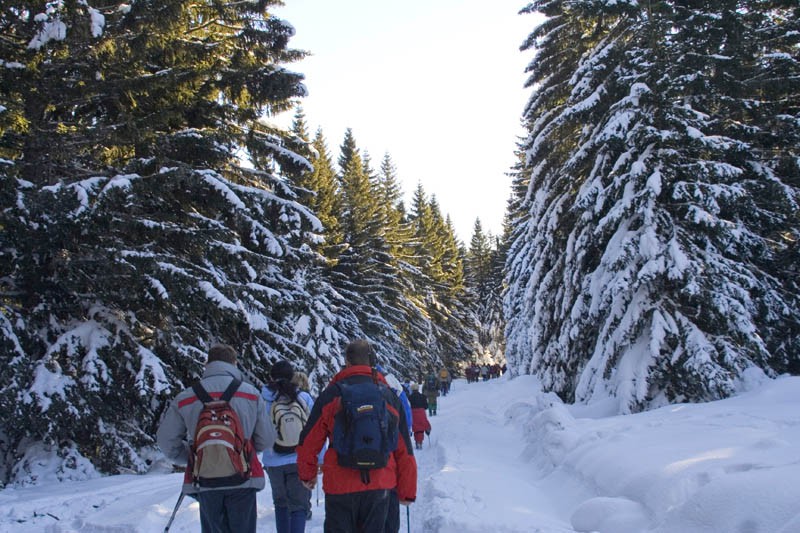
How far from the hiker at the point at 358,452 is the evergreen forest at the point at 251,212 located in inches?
310

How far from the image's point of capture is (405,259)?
45375 millimetres

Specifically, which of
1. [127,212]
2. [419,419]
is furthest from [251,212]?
[419,419]

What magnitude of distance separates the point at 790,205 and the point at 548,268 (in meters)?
7.03

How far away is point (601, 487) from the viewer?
25.4 ft

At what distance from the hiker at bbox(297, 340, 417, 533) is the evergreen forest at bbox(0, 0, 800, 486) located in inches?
310

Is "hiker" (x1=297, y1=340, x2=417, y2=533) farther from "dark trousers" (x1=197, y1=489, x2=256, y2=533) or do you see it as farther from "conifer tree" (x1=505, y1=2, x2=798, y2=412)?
"conifer tree" (x1=505, y1=2, x2=798, y2=412)

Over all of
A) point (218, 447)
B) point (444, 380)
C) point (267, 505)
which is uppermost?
point (218, 447)

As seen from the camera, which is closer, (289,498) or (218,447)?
(218,447)

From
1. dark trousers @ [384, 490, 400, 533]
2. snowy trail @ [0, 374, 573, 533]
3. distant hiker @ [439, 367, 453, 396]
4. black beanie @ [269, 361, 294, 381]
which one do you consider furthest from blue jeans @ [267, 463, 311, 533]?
Result: distant hiker @ [439, 367, 453, 396]

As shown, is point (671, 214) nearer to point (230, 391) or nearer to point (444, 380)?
point (230, 391)

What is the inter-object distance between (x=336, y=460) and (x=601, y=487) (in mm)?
4844

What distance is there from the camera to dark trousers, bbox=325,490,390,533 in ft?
13.8

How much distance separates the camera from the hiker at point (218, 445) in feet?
14.8

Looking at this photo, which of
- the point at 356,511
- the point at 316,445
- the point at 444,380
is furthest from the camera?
the point at 444,380
